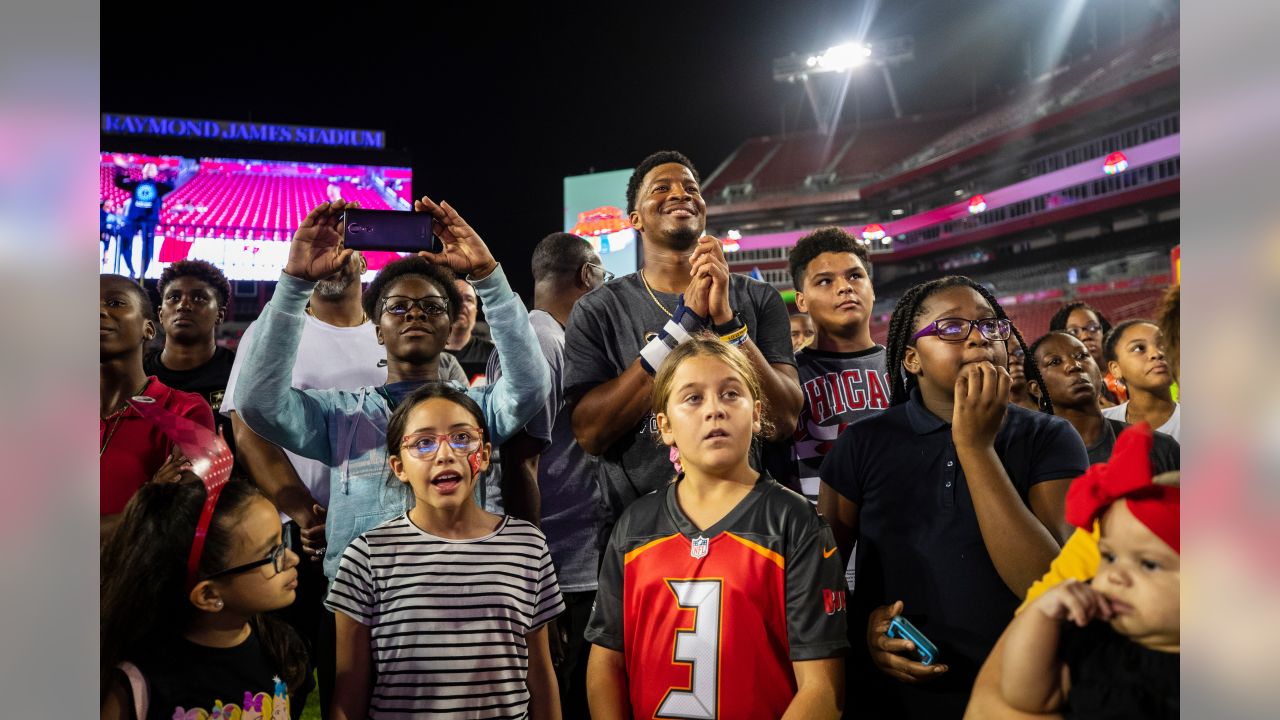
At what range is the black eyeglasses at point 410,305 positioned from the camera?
105 inches

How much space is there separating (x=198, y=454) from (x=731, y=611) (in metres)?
1.28

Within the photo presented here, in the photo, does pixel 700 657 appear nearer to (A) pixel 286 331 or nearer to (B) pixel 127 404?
(A) pixel 286 331

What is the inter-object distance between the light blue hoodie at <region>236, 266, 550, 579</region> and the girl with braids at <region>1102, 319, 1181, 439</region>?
6.10 ft

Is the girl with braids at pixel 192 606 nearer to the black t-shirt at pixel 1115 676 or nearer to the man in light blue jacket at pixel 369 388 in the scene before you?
the man in light blue jacket at pixel 369 388

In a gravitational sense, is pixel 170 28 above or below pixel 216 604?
above

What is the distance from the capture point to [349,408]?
259cm

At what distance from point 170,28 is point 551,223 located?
1902 mm

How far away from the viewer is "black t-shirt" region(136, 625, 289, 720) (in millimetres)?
1997

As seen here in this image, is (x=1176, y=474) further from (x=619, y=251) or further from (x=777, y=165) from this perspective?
(x=777, y=165)

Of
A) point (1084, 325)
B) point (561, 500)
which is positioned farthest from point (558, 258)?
point (1084, 325)

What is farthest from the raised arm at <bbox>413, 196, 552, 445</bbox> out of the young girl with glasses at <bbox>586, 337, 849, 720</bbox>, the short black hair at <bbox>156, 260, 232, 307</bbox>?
the short black hair at <bbox>156, 260, 232, 307</bbox>
